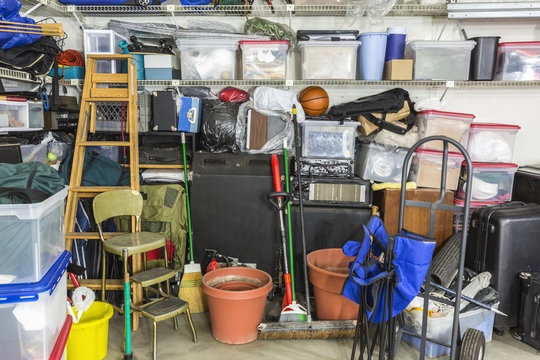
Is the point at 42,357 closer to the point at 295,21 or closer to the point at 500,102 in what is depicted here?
the point at 295,21

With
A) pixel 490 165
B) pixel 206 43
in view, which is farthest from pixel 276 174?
pixel 490 165

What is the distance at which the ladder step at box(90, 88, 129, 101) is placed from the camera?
10.1ft

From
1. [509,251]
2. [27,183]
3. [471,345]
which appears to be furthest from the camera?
[509,251]

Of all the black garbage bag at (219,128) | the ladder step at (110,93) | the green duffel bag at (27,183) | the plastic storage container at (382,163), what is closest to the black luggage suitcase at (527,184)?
the plastic storage container at (382,163)

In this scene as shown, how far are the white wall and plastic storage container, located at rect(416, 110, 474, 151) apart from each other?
1.55ft

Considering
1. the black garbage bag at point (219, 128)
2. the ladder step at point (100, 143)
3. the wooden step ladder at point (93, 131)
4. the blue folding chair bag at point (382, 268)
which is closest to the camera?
the blue folding chair bag at point (382, 268)

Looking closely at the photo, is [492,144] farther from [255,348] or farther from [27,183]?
[27,183]

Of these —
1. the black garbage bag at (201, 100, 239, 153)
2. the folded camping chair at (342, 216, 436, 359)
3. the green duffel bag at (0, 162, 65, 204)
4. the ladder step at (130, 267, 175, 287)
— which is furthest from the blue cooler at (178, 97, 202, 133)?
the folded camping chair at (342, 216, 436, 359)

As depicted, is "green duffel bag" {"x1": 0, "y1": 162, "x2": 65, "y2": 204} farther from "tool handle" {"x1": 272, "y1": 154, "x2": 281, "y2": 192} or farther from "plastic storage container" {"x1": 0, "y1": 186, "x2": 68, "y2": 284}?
"tool handle" {"x1": 272, "y1": 154, "x2": 281, "y2": 192}

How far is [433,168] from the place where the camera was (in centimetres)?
326

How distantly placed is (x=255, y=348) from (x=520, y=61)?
2.80 m

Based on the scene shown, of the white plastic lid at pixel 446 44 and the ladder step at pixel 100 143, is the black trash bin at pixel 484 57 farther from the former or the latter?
the ladder step at pixel 100 143

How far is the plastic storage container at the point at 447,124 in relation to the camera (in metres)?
3.25

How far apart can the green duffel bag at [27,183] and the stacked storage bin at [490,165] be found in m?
2.74
